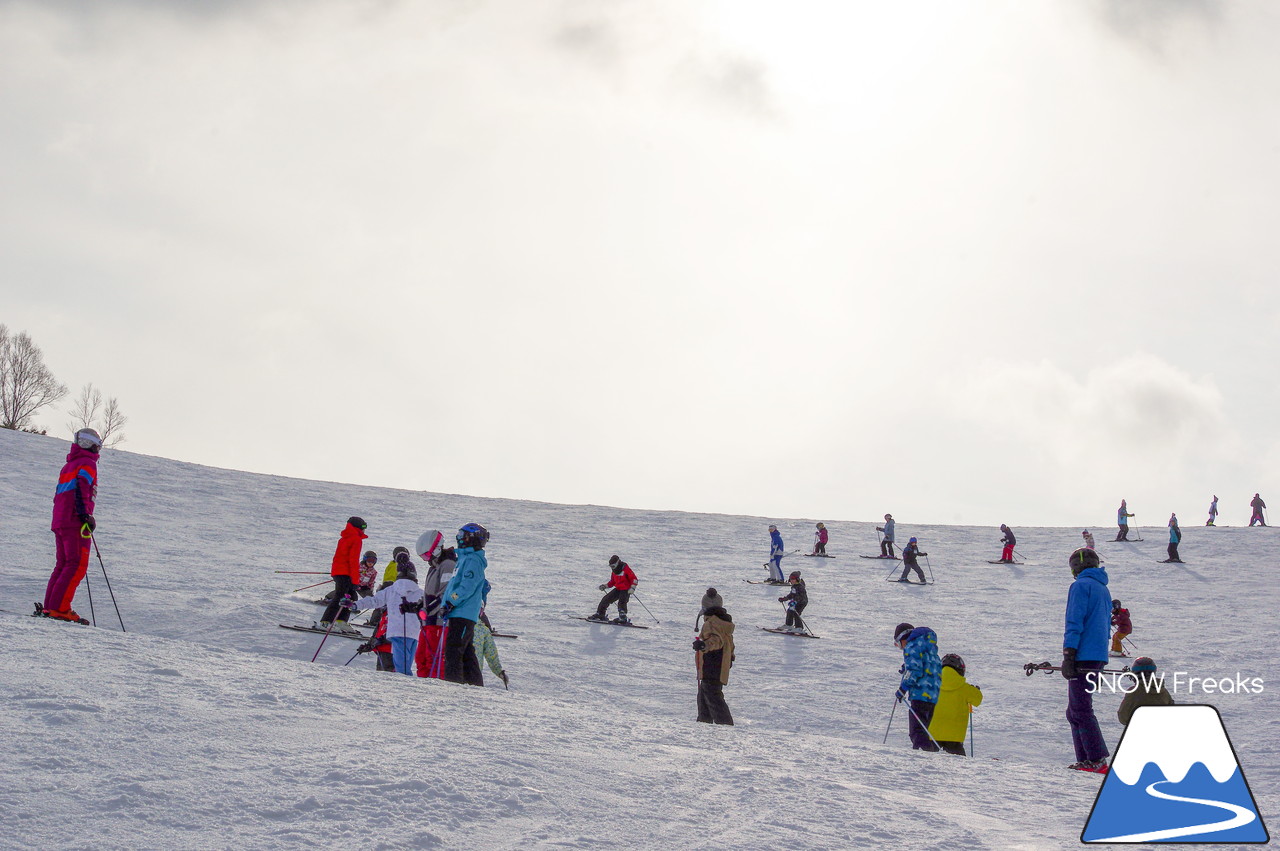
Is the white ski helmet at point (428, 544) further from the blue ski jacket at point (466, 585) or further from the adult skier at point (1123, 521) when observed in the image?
the adult skier at point (1123, 521)

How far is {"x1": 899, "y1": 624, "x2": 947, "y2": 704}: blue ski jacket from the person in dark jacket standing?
67.5 inches

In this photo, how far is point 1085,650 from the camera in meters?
7.73

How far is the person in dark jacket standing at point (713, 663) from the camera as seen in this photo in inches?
374

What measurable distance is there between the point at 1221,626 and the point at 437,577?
56.3 feet

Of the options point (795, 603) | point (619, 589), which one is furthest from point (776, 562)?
point (619, 589)

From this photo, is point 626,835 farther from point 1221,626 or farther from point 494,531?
point 494,531

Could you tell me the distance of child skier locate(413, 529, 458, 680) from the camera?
357 inches

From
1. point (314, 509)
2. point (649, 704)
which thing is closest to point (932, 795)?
point (649, 704)

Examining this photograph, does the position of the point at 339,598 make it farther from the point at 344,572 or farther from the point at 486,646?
the point at 486,646

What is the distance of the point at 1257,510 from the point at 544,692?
34523 millimetres

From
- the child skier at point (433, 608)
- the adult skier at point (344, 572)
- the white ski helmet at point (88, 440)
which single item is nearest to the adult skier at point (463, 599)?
the child skier at point (433, 608)

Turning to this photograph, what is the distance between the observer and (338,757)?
4.82 m

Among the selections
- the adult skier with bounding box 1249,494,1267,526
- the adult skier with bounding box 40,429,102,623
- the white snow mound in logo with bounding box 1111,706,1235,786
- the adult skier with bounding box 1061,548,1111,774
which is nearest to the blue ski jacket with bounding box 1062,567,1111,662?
the adult skier with bounding box 1061,548,1111,774

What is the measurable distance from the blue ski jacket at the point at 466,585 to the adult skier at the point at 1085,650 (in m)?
4.88
